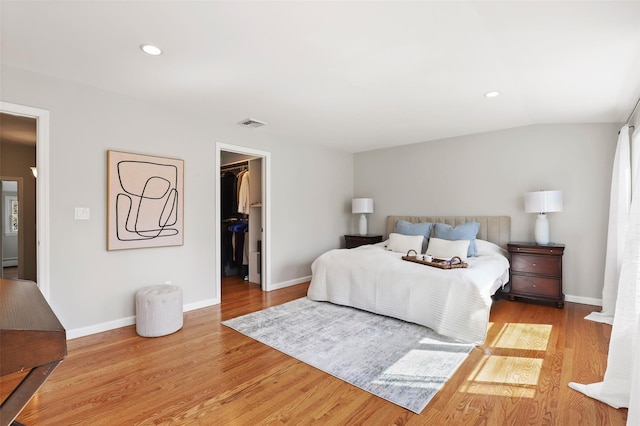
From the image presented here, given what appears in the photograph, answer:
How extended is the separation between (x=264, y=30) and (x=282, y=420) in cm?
240

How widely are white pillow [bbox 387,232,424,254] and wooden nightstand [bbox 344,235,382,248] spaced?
0.83 metres

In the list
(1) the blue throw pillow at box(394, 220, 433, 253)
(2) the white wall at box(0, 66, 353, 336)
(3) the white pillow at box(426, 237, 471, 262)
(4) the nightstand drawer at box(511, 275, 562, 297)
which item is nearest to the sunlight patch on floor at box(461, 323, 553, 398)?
(4) the nightstand drawer at box(511, 275, 562, 297)

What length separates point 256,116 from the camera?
386 centimetres

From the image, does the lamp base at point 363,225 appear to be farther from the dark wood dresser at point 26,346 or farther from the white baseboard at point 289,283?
the dark wood dresser at point 26,346

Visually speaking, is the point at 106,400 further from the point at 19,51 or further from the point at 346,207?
the point at 346,207

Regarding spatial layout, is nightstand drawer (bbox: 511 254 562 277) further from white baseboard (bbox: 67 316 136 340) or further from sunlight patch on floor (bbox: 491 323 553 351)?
white baseboard (bbox: 67 316 136 340)

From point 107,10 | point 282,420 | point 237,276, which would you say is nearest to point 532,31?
point 107,10

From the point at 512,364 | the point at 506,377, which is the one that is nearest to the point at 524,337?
the point at 512,364

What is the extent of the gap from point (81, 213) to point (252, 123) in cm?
214

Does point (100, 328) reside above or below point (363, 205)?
below

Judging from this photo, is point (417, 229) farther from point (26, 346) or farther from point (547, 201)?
point (26, 346)

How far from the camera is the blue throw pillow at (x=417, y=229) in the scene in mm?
4707

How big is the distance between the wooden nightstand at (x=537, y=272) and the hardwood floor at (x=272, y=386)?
741 millimetres

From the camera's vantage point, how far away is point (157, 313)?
296 centimetres
